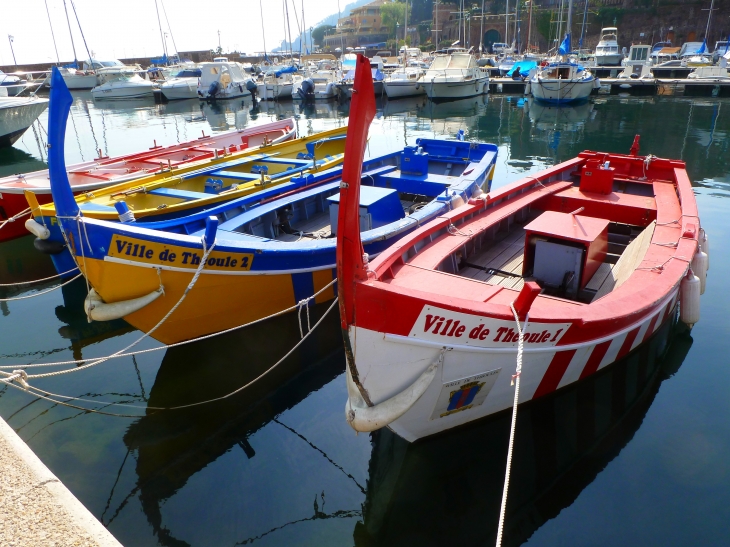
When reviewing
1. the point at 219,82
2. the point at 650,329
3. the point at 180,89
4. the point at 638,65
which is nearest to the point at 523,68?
the point at 638,65

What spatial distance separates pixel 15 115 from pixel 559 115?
2960cm

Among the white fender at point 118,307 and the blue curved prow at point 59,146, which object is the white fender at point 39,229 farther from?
the blue curved prow at point 59,146

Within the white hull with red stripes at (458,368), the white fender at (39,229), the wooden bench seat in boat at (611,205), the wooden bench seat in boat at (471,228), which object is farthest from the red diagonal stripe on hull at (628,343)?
the white fender at (39,229)

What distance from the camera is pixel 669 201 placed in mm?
7957

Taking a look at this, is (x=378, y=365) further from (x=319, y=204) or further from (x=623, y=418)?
(x=319, y=204)

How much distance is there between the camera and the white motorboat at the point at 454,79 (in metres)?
37.3

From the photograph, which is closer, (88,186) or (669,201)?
(669,201)

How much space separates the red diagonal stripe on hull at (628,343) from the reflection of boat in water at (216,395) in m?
3.62

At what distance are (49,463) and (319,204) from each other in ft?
21.5

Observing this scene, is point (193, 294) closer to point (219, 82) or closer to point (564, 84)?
point (564, 84)

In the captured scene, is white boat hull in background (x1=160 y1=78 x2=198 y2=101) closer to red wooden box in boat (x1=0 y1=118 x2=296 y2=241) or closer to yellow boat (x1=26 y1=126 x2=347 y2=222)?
red wooden box in boat (x1=0 y1=118 x2=296 y2=241)

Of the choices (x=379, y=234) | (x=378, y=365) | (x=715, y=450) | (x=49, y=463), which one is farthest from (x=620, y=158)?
(x=49, y=463)

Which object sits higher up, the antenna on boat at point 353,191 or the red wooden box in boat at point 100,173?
the antenna on boat at point 353,191

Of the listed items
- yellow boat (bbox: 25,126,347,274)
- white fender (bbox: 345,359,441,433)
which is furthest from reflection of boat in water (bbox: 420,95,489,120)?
white fender (bbox: 345,359,441,433)
